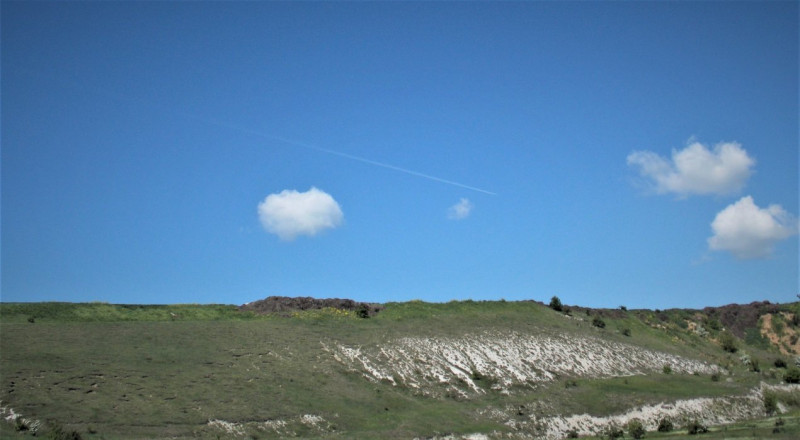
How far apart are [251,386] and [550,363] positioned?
1501 inches

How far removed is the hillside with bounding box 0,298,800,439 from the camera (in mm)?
56531

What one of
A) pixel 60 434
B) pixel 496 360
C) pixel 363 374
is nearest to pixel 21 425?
pixel 60 434

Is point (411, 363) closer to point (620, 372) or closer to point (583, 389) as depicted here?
point (583, 389)

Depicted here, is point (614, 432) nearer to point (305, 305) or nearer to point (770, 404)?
point (770, 404)

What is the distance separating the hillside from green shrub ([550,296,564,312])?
167 cm

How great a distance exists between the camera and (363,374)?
7562cm

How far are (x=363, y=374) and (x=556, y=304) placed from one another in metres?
48.8

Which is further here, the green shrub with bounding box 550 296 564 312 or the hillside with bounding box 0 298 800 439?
the green shrub with bounding box 550 296 564 312

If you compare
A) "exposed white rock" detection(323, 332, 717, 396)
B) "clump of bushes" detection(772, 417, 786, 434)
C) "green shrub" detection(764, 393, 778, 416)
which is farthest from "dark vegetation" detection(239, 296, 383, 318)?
"clump of bushes" detection(772, 417, 786, 434)

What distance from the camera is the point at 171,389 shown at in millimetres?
60562

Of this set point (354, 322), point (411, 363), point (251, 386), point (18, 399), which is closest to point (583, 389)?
point (411, 363)

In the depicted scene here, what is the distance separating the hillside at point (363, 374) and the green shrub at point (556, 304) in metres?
1.67

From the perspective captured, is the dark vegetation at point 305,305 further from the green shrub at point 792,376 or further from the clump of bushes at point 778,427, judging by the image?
the green shrub at point 792,376

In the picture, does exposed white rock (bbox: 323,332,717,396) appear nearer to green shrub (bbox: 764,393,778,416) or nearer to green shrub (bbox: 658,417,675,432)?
green shrub (bbox: 764,393,778,416)
